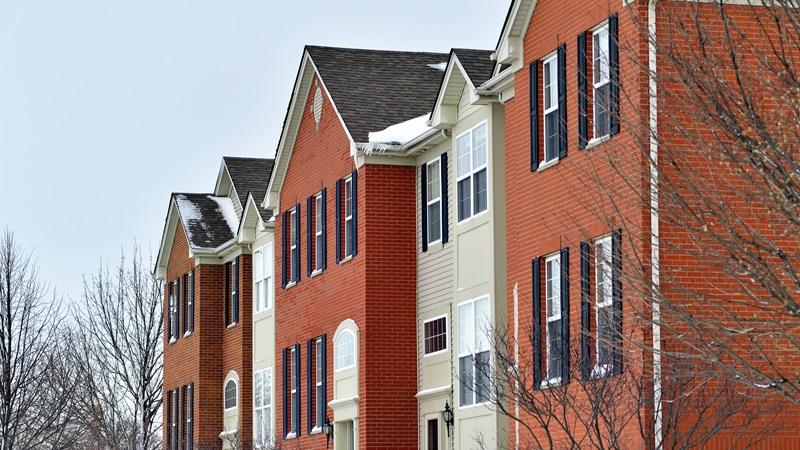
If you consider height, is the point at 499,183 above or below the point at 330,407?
above

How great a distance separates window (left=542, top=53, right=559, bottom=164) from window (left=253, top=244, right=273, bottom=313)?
680 inches

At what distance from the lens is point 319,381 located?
3709 cm

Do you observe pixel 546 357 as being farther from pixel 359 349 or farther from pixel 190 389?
pixel 190 389

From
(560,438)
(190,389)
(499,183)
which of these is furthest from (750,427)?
(190,389)

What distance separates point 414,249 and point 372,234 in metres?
0.97

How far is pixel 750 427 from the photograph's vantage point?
22.0m

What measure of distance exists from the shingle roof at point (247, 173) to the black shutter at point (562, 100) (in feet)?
76.2

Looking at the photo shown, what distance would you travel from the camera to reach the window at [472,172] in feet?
97.0

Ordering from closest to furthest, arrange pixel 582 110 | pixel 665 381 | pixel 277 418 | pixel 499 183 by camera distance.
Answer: pixel 665 381 → pixel 582 110 → pixel 499 183 → pixel 277 418

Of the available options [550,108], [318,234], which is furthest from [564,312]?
[318,234]

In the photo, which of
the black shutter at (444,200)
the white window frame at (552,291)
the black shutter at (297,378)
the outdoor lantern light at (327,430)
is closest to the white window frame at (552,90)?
the white window frame at (552,291)

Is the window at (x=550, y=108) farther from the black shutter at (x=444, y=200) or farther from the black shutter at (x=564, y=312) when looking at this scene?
the black shutter at (x=444, y=200)

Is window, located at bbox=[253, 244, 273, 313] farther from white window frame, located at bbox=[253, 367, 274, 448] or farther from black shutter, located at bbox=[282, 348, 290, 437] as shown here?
black shutter, located at bbox=[282, 348, 290, 437]

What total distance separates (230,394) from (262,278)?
551 centimetres
